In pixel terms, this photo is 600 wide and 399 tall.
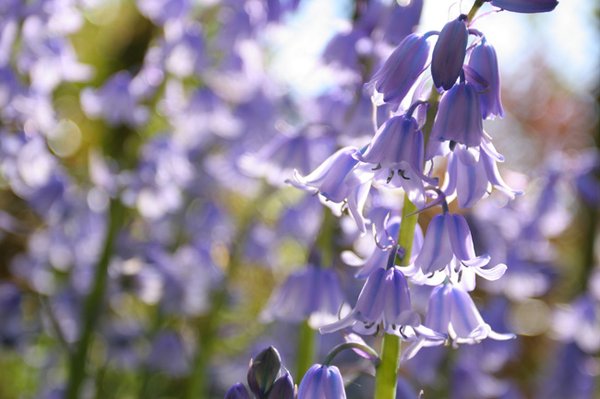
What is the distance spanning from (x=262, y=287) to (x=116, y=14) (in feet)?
7.85

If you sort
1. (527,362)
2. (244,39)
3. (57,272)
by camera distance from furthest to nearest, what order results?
(527,362)
(57,272)
(244,39)

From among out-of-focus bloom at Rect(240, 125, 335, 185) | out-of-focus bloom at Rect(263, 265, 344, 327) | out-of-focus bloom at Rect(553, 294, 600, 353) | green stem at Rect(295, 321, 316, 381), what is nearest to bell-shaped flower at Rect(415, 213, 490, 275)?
out-of-focus bloom at Rect(263, 265, 344, 327)

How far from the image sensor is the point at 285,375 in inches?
44.3

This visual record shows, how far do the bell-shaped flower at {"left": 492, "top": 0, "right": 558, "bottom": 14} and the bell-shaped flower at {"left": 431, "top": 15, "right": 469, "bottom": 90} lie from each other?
8 centimetres

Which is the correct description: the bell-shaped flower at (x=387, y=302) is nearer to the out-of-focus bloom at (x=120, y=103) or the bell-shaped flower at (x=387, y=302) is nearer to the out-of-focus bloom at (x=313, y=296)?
the out-of-focus bloom at (x=313, y=296)

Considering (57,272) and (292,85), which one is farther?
(57,272)

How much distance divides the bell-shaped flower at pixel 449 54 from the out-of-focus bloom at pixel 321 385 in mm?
407

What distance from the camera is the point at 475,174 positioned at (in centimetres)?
113

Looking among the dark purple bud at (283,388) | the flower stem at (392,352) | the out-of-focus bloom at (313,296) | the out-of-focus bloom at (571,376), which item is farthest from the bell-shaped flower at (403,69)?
the out-of-focus bloom at (571,376)

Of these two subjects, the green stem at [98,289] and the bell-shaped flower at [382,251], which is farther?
the green stem at [98,289]

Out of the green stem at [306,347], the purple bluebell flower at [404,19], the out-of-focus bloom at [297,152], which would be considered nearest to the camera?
the purple bluebell flower at [404,19]

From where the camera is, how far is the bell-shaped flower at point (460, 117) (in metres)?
1.04

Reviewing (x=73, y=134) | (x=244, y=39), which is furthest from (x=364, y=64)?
(x=73, y=134)

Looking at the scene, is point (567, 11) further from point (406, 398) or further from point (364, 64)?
point (406, 398)
